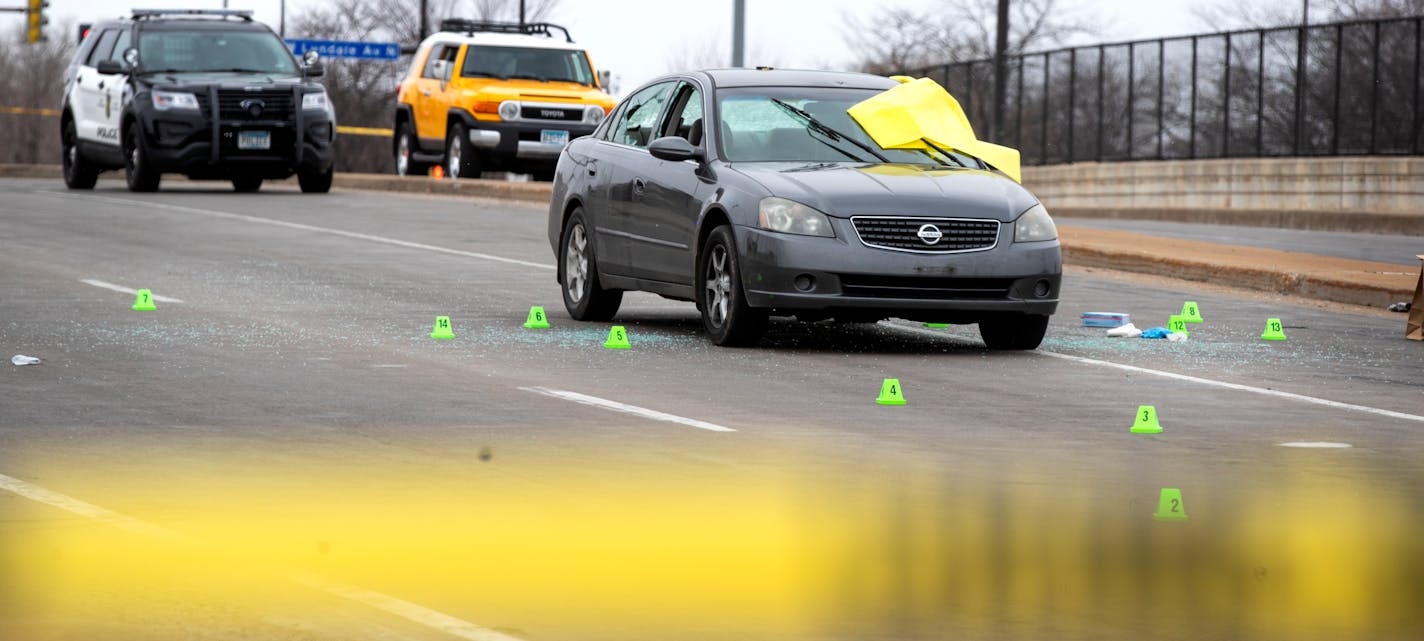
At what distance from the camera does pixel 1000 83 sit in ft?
151

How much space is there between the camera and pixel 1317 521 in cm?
772

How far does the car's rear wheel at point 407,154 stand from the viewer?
36719 mm

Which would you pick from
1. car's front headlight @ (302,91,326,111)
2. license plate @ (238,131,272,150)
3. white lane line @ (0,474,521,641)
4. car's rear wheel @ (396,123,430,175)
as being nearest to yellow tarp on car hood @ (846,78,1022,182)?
white lane line @ (0,474,521,641)

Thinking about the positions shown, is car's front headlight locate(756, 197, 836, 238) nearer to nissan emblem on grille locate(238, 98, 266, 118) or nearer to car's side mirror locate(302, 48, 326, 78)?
nissan emblem on grille locate(238, 98, 266, 118)

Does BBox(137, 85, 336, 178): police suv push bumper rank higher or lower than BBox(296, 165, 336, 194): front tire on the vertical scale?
higher

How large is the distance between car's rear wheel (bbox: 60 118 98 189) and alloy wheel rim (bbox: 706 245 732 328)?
796 inches

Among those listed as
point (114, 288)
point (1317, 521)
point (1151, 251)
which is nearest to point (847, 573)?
point (1317, 521)

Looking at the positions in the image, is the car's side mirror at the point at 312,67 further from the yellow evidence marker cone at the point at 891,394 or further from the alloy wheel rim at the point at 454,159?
the yellow evidence marker cone at the point at 891,394

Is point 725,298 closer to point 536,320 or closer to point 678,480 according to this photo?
point 536,320

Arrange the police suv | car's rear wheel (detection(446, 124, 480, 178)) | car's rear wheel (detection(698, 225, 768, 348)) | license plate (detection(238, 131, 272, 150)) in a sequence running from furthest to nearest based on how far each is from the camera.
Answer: car's rear wheel (detection(446, 124, 480, 178)) < license plate (detection(238, 131, 272, 150)) < the police suv < car's rear wheel (detection(698, 225, 768, 348))

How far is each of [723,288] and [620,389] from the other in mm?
2176

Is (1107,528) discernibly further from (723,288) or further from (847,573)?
(723,288)

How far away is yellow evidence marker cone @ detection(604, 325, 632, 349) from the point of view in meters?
13.2

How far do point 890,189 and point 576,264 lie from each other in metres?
2.79
